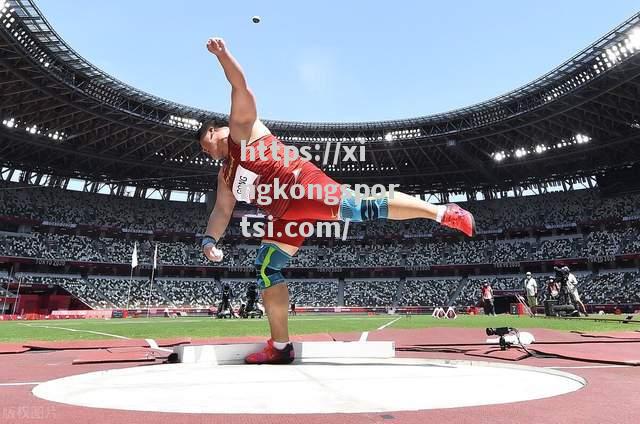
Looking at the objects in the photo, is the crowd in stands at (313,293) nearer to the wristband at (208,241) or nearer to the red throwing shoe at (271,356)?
the red throwing shoe at (271,356)

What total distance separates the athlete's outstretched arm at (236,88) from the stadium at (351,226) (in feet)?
9.06

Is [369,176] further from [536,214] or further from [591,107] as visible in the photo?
[591,107]

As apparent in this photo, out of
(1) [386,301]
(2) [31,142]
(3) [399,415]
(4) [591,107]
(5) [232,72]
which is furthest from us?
(1) [386,301]

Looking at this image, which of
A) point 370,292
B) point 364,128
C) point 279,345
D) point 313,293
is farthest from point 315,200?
point 370,292

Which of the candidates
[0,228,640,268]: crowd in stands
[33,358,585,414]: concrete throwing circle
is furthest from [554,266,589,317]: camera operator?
[0,228,640,268]: crowd in stands

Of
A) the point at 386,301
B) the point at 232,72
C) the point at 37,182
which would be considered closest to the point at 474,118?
the point at 386,301

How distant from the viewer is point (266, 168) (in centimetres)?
468

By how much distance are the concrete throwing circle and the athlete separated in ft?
3.19

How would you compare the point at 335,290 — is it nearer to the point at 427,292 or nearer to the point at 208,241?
the point at 427,292

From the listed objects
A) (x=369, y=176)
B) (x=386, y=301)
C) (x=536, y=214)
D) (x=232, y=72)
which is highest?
(x=369, y=176)

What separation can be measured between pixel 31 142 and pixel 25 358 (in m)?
39.6

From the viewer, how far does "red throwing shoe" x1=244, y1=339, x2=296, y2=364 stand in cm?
500

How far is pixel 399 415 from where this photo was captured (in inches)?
89.6

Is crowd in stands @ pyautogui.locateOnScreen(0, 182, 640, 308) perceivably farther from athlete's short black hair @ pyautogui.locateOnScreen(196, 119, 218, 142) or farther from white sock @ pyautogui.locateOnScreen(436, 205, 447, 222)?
athlete's short black hair @ pyautogui.locateOnScreen(196, 119, 218, 142)
